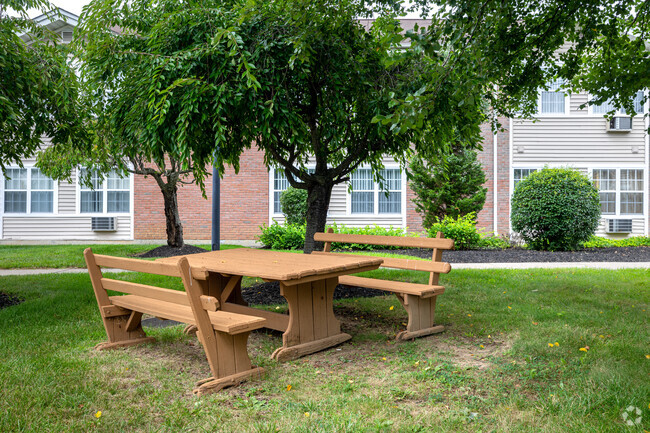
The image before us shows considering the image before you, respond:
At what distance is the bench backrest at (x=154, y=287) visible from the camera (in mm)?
3582

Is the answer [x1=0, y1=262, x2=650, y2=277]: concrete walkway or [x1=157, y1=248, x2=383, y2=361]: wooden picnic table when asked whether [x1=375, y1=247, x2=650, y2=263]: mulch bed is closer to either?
[x1=0, y1=262, x2=650, y2=277]: concrete walkway

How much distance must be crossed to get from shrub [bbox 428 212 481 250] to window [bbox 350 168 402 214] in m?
3.57

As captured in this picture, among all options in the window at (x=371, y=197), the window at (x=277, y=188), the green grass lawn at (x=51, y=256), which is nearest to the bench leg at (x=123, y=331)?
the green grass lawn at (x=51, y=256)

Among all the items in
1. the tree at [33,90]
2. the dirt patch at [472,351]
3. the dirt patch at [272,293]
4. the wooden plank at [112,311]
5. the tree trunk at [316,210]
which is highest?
the tree at [33,90]

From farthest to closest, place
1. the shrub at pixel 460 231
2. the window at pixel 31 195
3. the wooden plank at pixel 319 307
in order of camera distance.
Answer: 1. the window at pixel 31 195
2. the shrub at pixel 460 231
3. the wooden plank at pixel 319 307

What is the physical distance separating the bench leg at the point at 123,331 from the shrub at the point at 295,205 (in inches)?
414

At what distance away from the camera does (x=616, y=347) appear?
4426 mm

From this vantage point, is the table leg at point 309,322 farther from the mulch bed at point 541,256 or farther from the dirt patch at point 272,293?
the mulch bed at point 541,256

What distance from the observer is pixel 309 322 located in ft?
15.4

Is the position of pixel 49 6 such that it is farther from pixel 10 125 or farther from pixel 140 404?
pixel 140 404

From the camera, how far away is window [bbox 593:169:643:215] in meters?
17.2

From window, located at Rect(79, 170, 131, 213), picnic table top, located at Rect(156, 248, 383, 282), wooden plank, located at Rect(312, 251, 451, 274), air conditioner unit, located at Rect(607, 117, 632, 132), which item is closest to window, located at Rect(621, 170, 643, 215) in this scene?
air conditioner unit, located at Rect(607, 117, 632, 132)

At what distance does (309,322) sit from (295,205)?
1086cm

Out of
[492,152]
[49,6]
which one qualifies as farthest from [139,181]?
[492,152]
